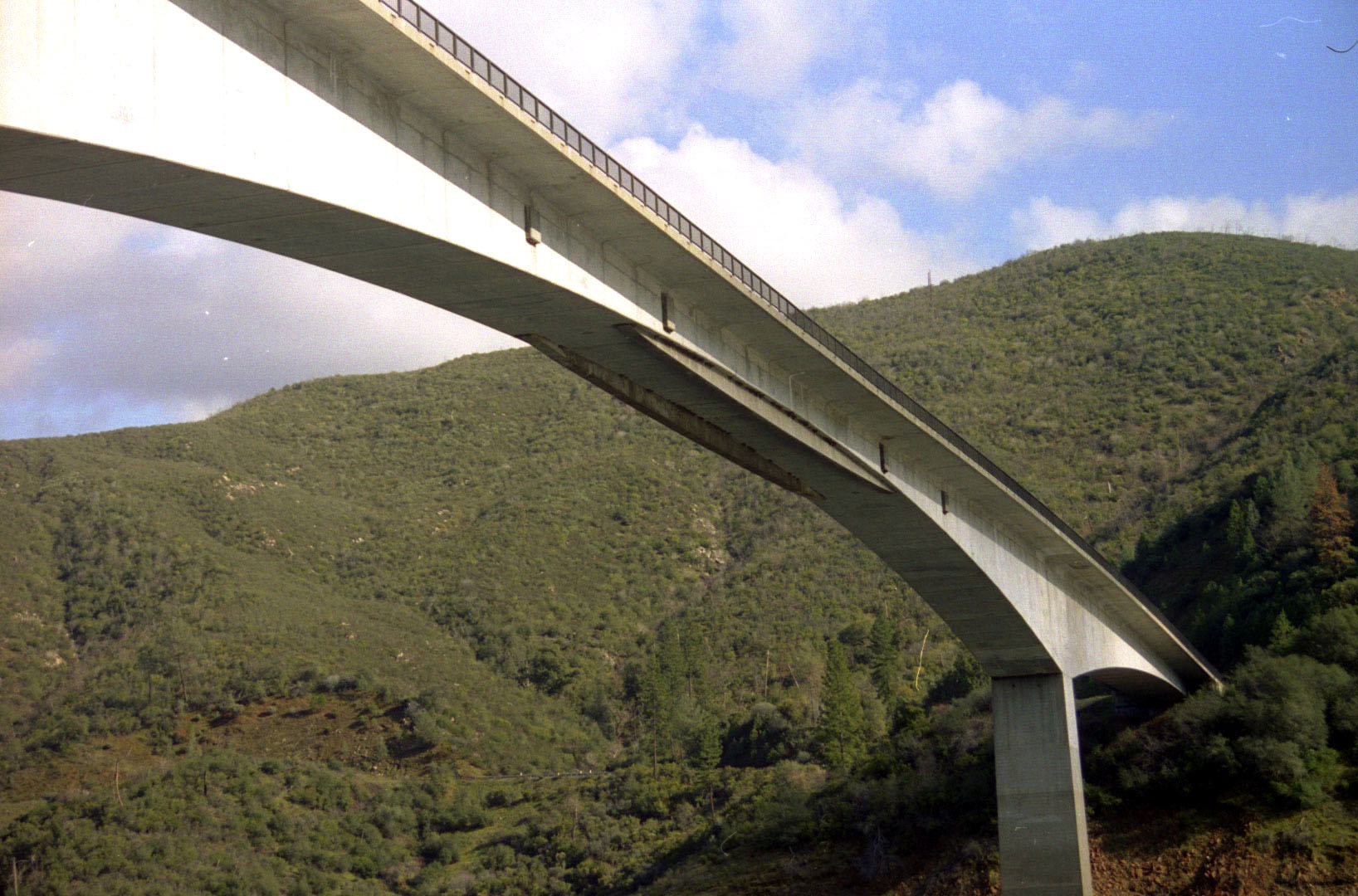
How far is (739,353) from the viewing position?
2573 centimetres

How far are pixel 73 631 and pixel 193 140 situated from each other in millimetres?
58651

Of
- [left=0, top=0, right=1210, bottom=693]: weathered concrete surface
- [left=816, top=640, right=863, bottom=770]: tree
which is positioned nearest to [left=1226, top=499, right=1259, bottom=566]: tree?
[left=816, top=640, right=863, bottom=770]: tree

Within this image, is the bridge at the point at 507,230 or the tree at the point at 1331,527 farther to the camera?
the tree at the point at 1331,527

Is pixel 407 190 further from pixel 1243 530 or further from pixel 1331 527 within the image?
pixel 1243 530

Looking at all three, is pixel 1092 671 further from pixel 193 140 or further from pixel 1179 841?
pixel 193 140

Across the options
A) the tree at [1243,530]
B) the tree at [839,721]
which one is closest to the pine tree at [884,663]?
the tree at [839,721]

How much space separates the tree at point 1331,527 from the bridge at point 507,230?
14134 mm

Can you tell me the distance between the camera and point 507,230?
1831 cm

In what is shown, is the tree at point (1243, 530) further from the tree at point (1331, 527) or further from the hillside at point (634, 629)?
the tree at point (1331, 527)

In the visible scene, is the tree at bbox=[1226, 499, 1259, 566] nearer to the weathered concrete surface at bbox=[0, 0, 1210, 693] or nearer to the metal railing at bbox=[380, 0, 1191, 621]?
the metal railing at bbox=[380, 0, 1191, 621]

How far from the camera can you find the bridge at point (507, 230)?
40.9ft

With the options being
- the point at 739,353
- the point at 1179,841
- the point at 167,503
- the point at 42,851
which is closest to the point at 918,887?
the point at 1179,841

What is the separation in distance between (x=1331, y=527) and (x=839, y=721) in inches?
798

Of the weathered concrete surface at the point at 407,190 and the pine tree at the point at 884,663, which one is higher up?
the weathered concrete surface at the point at 407,190
